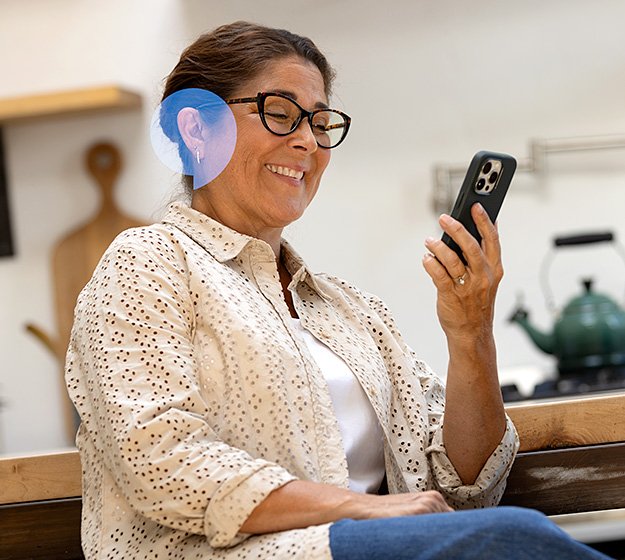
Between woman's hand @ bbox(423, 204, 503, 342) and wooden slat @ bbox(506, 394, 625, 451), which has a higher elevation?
woman's hand @ bbox(423, 204, 503, 342)

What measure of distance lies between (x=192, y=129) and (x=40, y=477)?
0.41 metres

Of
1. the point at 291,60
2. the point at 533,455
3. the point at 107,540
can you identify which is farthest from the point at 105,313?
the point at 533,455

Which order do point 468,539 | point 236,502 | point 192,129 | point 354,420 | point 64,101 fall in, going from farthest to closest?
point 64,101 < point 192,129 < point 354,420 < point 236,502 < point 468,539

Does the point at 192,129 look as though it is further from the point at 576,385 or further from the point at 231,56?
the point at 576,385

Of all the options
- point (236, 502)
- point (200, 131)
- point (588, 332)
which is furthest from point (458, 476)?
point (588, 332)

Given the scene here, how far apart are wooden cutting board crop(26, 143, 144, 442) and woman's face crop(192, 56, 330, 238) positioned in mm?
1852

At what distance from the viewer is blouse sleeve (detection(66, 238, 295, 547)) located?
2.86ft

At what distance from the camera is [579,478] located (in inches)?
46.3

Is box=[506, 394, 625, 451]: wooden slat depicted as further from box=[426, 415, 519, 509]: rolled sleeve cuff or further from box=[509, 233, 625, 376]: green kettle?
box=[509, 233, 625, 376]: green kettle

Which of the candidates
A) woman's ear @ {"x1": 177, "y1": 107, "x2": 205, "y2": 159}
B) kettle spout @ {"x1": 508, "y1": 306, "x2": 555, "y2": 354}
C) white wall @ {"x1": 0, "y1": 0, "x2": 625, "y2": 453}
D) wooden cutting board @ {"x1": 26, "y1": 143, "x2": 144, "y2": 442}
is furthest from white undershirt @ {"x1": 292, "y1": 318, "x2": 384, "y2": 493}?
wooden cutting board @ {"x1": 26, "y1": 143, "x2": 144, "y2": 442}

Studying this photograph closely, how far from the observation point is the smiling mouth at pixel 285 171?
115cm

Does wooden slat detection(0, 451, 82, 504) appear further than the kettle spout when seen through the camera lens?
No

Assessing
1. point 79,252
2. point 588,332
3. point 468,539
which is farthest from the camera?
point 79,252

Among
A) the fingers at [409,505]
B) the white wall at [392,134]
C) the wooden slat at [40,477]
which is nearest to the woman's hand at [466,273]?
the fingers at [409,505]
